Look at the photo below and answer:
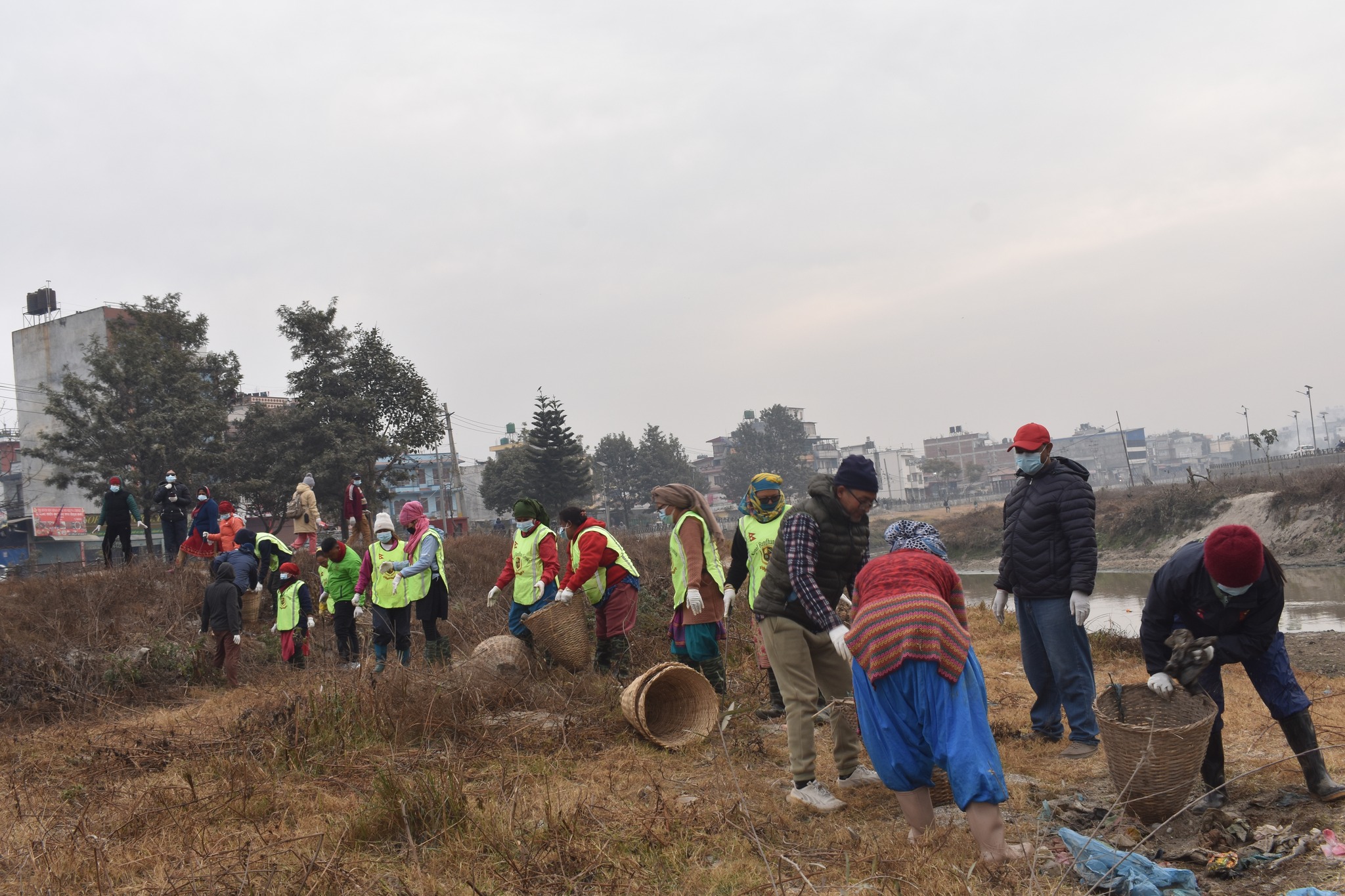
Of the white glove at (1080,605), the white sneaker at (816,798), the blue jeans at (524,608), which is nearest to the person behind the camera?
the white sneaker at (816,798)

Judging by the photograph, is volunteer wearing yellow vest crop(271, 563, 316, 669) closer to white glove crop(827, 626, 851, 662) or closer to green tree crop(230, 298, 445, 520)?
white glove crop(827, 626, 851, 662)

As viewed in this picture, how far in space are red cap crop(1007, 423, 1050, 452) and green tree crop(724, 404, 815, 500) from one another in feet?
249

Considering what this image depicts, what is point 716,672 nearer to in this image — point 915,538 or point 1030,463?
point 1030,463

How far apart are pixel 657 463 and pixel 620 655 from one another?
61377mm

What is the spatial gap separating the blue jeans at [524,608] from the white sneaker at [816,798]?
3233 millimetres

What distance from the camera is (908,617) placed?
3424 millimetres

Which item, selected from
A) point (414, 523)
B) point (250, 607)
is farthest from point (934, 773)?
point (250, 607)

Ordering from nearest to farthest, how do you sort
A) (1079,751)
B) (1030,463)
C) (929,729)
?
(929,729) < (1079,751) < (1030,463)

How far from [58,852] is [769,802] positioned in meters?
2.96

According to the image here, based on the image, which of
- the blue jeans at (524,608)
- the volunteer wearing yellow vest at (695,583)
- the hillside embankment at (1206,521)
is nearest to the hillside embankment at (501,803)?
the volunteer wearing yellow vest at (695,583)

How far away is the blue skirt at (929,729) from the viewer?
3289mm

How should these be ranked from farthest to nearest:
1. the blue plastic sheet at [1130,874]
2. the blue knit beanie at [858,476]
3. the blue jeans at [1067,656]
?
the blue jeans at [1067,656]
the blue knit beanie at [858,476]
the blue plastic sheet at [1130,874]

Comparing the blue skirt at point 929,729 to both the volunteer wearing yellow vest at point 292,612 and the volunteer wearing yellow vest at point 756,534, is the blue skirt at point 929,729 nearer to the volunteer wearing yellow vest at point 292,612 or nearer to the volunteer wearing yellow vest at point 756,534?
the volunteer wearing yellow vest at point 756,534

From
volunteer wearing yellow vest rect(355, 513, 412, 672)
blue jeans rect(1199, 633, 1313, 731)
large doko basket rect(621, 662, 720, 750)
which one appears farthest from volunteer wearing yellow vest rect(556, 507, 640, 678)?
blue jeans rect(1199, 633, 1313, 731)
